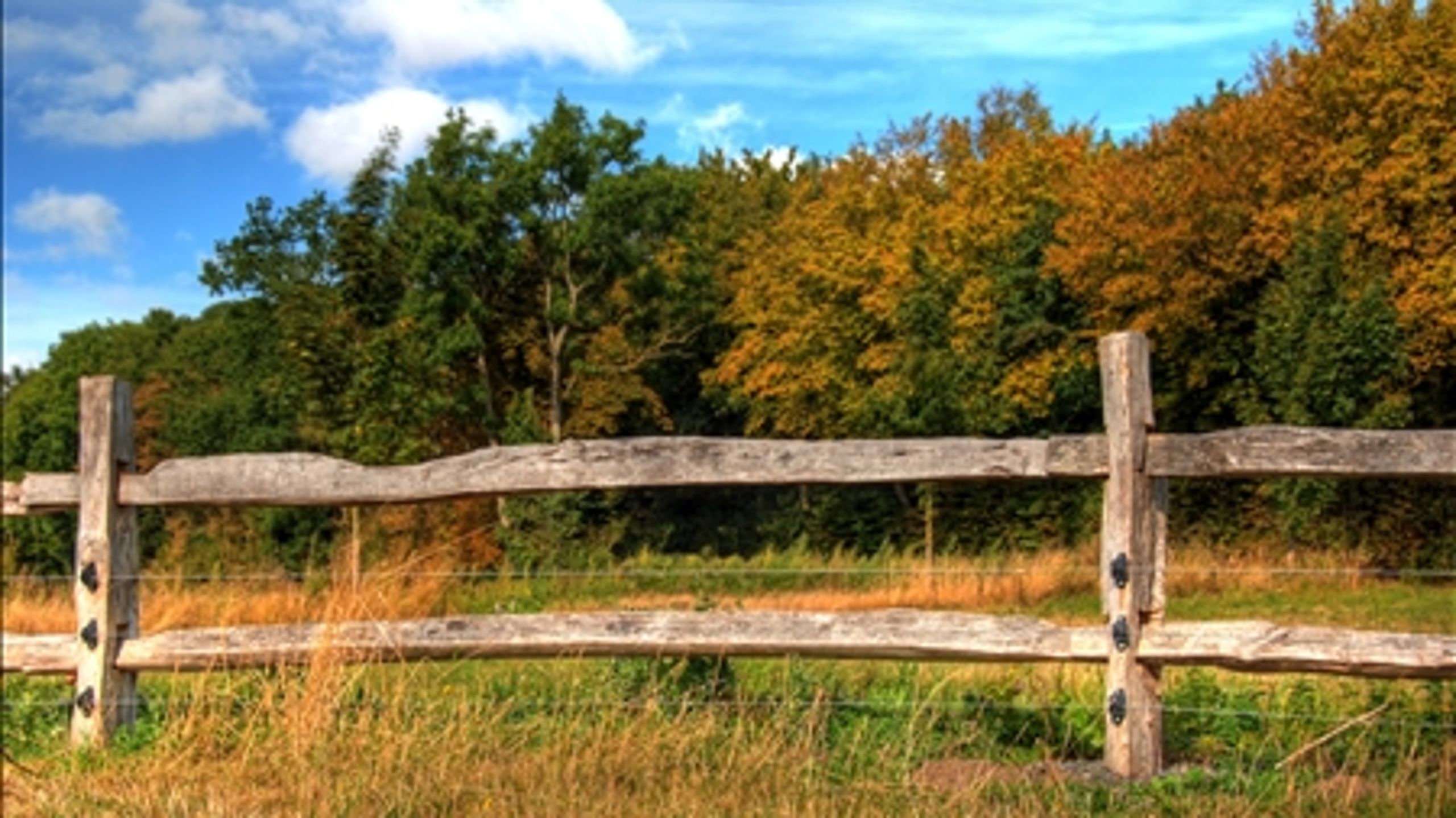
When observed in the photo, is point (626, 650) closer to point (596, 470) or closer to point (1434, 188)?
point (596, 470)

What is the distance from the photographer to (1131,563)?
17.4ft

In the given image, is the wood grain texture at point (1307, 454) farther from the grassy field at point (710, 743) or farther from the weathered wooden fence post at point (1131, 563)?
the grassy field at point (710, 743)

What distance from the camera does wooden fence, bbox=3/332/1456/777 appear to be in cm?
509

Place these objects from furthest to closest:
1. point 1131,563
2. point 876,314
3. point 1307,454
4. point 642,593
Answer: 1. point 876,314
2. point 642,593
3. point 1131,563
4. point 1307,454

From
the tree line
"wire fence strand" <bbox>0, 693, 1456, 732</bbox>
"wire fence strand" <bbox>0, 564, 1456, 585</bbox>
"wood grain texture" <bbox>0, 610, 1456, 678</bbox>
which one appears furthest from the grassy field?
the tree line

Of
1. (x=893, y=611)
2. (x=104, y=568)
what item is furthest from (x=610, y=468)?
(x=104, y=568)

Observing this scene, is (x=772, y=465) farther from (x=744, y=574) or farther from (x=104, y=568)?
(x=744, y=574)

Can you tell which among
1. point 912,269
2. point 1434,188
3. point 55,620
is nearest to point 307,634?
point 55,620

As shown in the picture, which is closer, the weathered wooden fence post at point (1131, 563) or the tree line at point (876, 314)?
the weathered wooden fence post at point (1131, 563)

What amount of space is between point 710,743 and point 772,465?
1.24 m

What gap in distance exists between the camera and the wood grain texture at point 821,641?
5012 mm

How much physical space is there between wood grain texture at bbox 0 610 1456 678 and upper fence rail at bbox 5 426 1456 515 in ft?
1.77

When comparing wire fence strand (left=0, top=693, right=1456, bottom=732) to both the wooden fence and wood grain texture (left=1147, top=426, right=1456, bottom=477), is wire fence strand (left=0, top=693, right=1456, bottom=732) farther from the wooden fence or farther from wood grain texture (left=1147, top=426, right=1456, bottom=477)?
wood grain texture (left=1147, top=426, right=1456, bottom=477)

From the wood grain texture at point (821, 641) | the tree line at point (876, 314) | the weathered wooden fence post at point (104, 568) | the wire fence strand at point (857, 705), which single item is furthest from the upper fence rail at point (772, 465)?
the tree line at point (876, 314)
